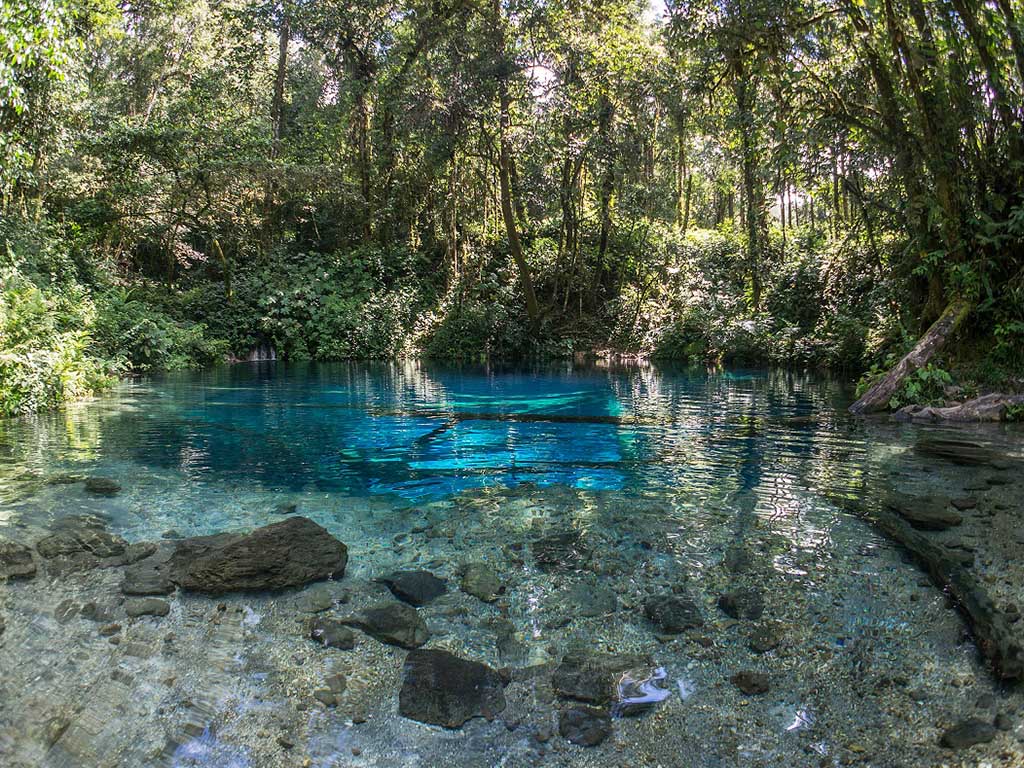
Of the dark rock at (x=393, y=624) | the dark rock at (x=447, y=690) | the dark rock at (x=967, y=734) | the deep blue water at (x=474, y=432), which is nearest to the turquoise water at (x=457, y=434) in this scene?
the deep blue water at (x=474, y=432)

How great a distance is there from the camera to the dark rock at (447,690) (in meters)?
2.38

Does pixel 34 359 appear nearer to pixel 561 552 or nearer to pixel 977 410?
pixel 561 552

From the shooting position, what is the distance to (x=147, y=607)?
3.05 m

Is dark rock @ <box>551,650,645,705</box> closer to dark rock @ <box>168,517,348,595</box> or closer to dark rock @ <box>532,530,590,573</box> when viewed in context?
dark rock @ <box>532,530,590,573</box>

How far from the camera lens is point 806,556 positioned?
3484 millimetres

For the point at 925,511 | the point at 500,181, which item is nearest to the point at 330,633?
the point at 925,511

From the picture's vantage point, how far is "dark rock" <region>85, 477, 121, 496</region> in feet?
15.8

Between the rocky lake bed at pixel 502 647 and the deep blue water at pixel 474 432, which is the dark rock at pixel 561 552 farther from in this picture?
the deep blue water at pixel 474 432

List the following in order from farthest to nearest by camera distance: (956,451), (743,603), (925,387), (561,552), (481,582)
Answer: (925,387) → (956,451) → (561,552) → (481,582) → (743,603)

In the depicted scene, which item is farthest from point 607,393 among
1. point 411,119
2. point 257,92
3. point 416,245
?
point 257,92

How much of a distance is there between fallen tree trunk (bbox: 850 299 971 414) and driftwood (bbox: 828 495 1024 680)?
508 centimetres

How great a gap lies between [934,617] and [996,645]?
33 centimetres

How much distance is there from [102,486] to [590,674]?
419 centimetres

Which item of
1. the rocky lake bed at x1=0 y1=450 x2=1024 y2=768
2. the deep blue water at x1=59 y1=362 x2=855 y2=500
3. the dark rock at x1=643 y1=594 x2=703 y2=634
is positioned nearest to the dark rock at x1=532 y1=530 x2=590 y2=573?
the rocky lake bed at x1=0 y1=450 x2=1024 y2=768
